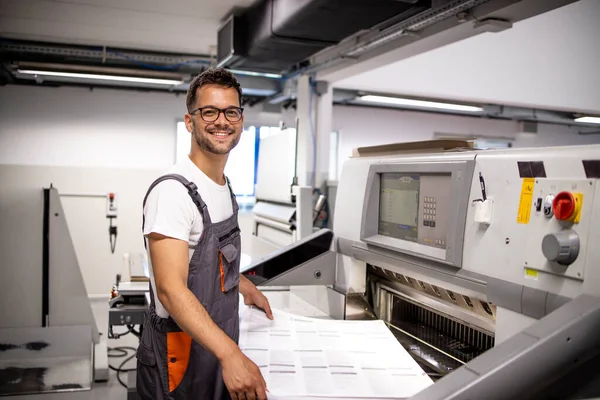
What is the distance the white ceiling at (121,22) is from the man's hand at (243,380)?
8.96 feet

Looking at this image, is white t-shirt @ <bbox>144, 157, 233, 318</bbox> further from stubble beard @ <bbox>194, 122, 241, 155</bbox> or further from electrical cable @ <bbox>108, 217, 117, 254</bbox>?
electrical cable @ <bbox>108, 217, 117, 254</bbox>

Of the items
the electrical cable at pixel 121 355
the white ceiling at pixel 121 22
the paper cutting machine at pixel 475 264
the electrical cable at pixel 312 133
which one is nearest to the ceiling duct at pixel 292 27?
the white ceiling at pixel 121 22

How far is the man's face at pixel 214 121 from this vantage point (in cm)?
146

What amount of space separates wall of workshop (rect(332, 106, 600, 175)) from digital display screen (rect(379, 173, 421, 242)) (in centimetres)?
605

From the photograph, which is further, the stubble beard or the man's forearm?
the stubble beard

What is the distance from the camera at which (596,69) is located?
14.5ft

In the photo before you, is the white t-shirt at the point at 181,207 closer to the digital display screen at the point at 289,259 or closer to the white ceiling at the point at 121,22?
the digital display screen at the point at 289,259

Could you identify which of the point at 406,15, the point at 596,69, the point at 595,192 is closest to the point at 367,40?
the point at 406,15

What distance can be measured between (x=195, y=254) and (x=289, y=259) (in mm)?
606

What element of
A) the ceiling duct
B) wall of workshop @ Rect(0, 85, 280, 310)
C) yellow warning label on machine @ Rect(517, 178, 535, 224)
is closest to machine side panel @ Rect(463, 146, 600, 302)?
yellow warning label on machine @ Rect(517, 178, 535, 224)

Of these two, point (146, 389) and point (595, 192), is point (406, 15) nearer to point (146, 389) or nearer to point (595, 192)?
point (595, 192)

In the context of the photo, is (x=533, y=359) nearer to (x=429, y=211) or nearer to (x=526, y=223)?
(x=526, y=223)

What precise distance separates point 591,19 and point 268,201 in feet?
10.0

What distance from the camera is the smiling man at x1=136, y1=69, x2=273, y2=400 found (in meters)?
1.28
